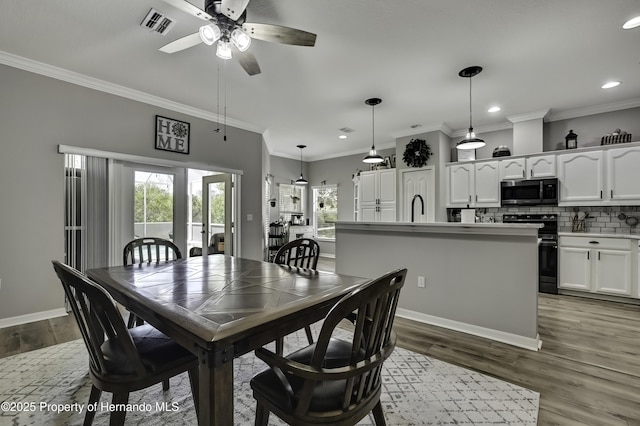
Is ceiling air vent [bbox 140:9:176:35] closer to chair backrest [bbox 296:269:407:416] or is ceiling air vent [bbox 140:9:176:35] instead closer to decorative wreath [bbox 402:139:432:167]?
chair backrest [bbox 296:269:407:416]

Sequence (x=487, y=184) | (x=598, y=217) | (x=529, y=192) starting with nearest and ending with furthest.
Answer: (x=598, y=217), (x=529, y=192), (x=487, y=184)

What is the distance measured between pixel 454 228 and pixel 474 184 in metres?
2.51

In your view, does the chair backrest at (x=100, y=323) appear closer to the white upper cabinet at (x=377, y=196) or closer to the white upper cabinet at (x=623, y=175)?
the white upper cabinet at (x=377, y=196)

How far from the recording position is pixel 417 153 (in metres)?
5.37

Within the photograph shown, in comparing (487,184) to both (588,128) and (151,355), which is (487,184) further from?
(151,355)

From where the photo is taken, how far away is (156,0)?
211 cm

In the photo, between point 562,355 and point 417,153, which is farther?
point 417,153

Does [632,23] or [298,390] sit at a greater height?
[632,23]

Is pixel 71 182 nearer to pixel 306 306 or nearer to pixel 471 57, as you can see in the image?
pixel 306 306

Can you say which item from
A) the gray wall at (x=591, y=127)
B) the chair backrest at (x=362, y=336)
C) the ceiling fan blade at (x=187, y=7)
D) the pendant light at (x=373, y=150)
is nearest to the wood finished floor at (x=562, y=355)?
the chair backrest at (x=362, y=336)

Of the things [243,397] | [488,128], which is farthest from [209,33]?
[488,128]

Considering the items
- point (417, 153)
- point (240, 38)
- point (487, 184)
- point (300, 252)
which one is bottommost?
point (300, 252)

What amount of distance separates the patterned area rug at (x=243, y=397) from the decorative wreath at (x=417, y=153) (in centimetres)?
386

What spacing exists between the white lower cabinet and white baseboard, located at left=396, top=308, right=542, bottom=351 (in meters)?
2.07
